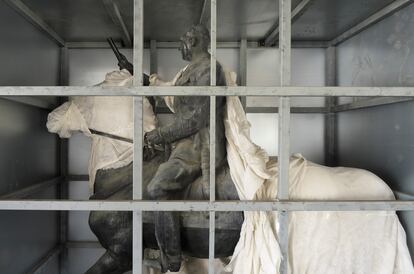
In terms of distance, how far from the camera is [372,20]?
7.86 ft

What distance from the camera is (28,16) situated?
229cm

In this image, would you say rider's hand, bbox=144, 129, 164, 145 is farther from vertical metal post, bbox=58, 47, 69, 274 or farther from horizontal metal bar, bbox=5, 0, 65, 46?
vertical metal post, bbox=58, 47, 69, 274

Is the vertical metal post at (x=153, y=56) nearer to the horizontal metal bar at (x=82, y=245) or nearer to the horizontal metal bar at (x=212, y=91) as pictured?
the horizontal metal bar at (x=212, y=91)

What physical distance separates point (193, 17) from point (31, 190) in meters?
1.77

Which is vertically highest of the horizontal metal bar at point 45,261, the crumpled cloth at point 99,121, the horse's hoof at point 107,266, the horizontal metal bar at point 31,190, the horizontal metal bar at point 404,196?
the crumpled cloth at point 99,121

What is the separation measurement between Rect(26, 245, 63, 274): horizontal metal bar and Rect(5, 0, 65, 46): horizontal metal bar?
6.08 ft

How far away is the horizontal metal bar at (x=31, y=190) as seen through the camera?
2.07 meters

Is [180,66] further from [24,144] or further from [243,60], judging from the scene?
[24,144]

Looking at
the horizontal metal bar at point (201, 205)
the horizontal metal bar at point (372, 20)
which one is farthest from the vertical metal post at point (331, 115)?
the horizontal metal bar at point (201, 205)

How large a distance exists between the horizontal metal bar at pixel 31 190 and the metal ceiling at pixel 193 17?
4.23ft

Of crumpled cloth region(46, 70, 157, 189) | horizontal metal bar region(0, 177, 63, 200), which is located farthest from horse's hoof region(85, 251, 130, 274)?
horizontal metal bar region(0, 177, 63, 200)

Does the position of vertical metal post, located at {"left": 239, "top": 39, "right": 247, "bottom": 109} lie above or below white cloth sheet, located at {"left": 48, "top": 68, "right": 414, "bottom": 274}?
above

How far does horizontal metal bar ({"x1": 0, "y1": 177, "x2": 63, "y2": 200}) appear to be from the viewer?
207cm

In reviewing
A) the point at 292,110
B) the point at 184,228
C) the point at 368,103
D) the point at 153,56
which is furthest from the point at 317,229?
the point at 153,56
